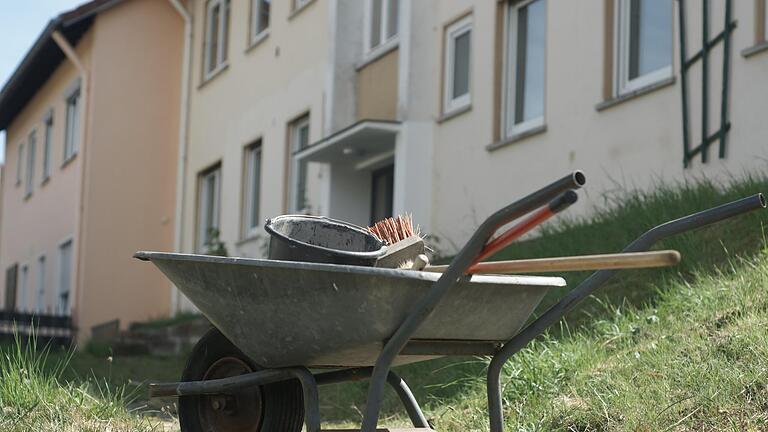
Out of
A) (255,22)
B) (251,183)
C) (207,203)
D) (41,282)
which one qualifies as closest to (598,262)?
(251,183)

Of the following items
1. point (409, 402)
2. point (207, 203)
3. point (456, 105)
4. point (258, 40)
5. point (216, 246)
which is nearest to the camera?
point (409, 402)

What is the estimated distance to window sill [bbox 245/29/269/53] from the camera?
21428mm

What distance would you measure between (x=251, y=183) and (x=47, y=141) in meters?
9.73

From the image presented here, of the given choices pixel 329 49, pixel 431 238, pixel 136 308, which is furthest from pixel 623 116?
pixel 136 308

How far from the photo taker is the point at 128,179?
24.7 m

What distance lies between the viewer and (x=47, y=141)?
98.4ft

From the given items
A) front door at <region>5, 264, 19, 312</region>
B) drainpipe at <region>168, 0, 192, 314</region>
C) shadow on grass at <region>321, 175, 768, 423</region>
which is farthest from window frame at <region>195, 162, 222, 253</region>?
shadow on grass at <region>321, 175, 768, 423</region>

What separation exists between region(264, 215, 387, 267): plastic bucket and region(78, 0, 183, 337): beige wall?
19.1 metres

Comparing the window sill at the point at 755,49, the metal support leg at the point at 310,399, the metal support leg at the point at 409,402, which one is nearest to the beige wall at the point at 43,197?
the window sill at the point at 755,49

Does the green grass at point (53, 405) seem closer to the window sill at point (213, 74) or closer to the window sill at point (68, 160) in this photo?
the window sill at point (213, 74)

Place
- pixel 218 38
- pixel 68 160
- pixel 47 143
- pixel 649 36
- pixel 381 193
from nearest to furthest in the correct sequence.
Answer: pixel 649 36 < pixel 381 193 < pixel 218 38 < pixel 68 160 < pixel 47 143

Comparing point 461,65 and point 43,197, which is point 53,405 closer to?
point 461,65

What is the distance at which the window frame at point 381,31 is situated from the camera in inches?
671

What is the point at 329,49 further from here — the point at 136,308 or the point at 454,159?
the point at 136,308
